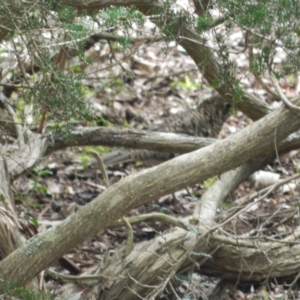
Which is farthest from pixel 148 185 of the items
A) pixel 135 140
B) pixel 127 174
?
pixel 127 174

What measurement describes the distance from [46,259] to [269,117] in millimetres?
1308

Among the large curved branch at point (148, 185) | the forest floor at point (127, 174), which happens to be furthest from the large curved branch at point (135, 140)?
the large curved branch at point (148, 185)

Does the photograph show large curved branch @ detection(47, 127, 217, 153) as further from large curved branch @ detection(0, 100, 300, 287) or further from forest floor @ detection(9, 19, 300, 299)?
large curved branch @ detection(0, 100, 300, 287)

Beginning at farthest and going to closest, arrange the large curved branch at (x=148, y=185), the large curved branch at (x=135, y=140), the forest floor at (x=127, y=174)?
the large curved branch at (x=135, y=140), the forest floor at (x=127, y=174), the large curved branch at (x=148, y=185)

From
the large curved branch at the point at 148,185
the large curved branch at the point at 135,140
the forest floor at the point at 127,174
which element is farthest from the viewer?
the large curved branch at the point at 135,140

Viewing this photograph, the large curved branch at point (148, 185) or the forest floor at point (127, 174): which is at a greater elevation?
the large curved branch at point (148, 185)

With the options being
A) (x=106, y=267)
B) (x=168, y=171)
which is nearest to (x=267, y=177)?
Result: (x=106, y=267)

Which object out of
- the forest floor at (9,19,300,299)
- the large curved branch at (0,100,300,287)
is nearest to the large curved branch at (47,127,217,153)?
the forest floor at (9,19,300,299)

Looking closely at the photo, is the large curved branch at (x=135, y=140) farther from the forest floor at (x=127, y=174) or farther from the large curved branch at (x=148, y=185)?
the large curved branch at (x=148, y=185)

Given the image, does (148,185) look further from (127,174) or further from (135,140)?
(127,174)

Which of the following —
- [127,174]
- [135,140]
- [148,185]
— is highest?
[148,185]

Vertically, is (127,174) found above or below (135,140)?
below

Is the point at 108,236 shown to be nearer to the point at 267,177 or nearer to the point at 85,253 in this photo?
the point at 85,253

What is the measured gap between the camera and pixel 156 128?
6551 mm
